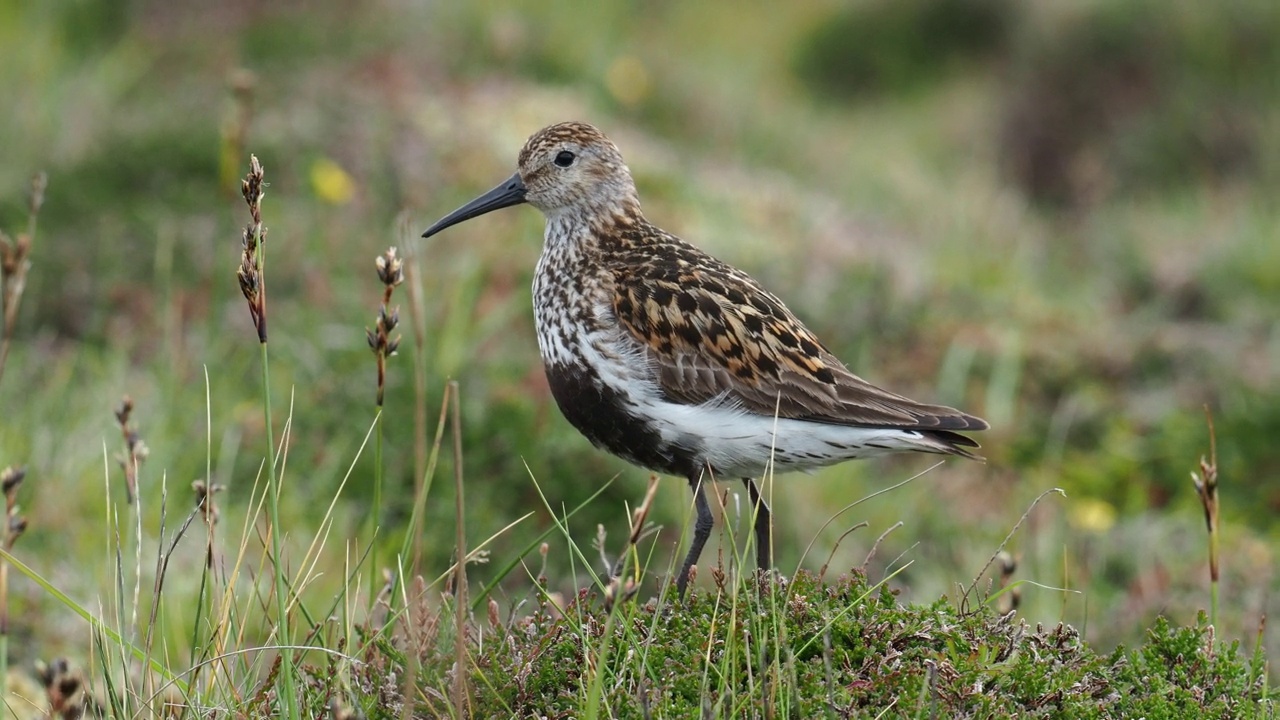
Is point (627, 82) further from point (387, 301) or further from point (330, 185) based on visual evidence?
point (387, 301)

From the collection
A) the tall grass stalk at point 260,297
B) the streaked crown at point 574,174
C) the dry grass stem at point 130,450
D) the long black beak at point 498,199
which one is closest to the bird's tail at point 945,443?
the streaked crown at point 574,174

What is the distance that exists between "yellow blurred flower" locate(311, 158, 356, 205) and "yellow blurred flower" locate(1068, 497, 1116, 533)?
4.28m

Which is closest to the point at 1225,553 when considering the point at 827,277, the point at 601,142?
the point at 827,277

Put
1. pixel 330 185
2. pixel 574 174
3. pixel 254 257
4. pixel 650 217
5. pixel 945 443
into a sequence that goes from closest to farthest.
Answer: pixel 254 257, pixel 945 443, pixel 574 174, pixel 330 185, pixel 650 217

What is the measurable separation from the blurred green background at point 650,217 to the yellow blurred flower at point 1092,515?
1.5 inches

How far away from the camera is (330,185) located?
8078 mm

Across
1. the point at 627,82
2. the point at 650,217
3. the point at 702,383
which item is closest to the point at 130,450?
the point at 702,383

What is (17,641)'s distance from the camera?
4.91 metres

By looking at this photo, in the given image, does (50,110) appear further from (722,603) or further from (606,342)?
(722,603)

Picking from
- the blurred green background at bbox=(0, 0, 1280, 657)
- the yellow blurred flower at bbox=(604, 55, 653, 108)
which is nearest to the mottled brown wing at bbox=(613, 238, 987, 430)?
the blurred green background at bbox=(0, 0, 1280, 657)

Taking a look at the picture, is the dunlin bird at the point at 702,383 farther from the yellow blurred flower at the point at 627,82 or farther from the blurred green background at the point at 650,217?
the yellow blurred flower at the point at 627,82

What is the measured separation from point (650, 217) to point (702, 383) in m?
4.49

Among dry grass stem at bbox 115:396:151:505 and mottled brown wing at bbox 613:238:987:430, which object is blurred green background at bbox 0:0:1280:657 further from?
mottled brown wing at bbox 613:238:987:430

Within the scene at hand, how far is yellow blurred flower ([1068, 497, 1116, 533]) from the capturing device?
6734 millimetres
